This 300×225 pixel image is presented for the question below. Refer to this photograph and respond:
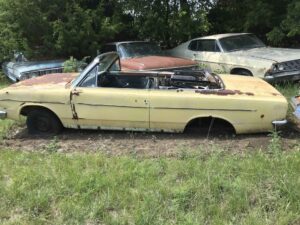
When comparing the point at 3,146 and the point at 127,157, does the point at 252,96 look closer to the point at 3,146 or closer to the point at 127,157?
the point at 127,157

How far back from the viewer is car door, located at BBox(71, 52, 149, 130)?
273 inches

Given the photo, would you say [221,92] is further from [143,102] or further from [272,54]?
[272,54]

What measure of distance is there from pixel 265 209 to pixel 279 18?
1056cm

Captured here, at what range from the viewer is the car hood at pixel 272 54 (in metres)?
10.1

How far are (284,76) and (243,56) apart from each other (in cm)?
120

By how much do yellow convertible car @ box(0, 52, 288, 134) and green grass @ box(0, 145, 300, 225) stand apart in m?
0.97

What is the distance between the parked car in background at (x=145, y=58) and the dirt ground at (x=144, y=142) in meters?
3.05

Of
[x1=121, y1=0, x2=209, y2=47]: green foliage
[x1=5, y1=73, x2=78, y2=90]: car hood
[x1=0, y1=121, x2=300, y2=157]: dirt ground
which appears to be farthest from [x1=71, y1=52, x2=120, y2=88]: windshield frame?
[x1=121, y1=0, x2=209, y2=47]: green foliage

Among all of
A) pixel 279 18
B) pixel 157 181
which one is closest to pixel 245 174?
pixel 157 181

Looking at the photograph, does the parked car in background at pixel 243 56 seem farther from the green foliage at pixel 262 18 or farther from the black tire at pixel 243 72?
the green foliage at pixel 262 18

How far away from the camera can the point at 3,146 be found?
6.85m

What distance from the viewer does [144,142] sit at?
671 centimetres

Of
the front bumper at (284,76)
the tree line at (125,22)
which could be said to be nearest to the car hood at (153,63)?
the front bumper at (284,76)

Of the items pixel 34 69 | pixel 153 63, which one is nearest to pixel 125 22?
pixel 34 69
